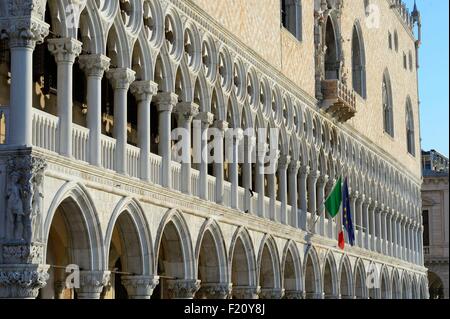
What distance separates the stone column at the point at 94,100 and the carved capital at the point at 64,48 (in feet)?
2.86

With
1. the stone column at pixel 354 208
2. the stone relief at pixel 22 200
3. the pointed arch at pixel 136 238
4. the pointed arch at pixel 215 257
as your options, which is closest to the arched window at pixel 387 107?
the stone column at pixel 354 208

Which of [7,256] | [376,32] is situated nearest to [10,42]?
[7,256]

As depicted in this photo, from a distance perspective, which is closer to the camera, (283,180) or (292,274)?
(283,180)

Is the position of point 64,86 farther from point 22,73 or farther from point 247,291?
point 247,291

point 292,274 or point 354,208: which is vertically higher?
point 354,208

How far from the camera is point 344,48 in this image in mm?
32938

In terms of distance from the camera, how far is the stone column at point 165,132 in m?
18.5

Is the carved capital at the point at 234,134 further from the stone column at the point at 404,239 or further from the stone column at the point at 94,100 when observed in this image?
the stone column at the point at 404,239

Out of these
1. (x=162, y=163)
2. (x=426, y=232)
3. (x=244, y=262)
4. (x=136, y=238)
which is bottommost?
(x=244, y=262)

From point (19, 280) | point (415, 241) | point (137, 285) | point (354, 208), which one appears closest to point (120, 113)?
point (137, 285)

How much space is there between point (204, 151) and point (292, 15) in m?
8.78

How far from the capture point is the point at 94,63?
→ 15867 mm

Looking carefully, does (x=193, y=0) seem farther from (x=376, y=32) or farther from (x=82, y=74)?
(x=376, y=32)

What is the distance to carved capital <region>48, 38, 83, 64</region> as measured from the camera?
14.9 meters
